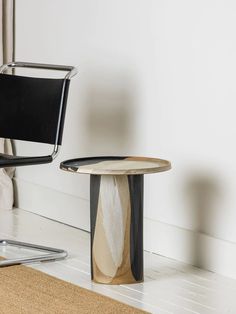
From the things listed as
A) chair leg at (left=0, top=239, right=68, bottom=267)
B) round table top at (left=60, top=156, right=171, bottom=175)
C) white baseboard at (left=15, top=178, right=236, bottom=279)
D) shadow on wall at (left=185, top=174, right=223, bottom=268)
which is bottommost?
chair leg at (left=0, top=239, right=68, bottom=267)

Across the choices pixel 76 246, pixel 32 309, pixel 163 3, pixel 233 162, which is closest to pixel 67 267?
pixel 76 246

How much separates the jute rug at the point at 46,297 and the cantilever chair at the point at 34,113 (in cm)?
21

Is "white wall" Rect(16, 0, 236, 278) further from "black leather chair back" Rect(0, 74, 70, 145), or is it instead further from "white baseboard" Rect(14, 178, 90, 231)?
"black leather chair back" Rect(0, 74, 70, 145)

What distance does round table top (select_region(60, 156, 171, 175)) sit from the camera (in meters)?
3.15

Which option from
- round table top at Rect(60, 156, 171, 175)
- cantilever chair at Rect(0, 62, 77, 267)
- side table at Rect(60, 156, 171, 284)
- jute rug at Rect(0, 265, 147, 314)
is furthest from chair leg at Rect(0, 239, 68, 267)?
round table top at Rect(60, 156, 171, 175)

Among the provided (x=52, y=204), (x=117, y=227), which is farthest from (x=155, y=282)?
(x=52, y=204)

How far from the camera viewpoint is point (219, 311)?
2.98 meters

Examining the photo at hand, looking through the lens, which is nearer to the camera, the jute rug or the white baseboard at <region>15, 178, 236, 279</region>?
the jute rug

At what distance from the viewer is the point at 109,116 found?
4.05m

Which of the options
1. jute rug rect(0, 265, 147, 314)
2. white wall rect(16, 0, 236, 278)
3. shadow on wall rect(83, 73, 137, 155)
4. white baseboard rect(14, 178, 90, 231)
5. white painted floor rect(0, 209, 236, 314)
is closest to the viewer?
jute rug rect(0, 265, 147, 314)

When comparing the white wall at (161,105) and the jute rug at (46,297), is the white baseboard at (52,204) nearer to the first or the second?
the white wall at (161,105)

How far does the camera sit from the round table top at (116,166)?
124 inches

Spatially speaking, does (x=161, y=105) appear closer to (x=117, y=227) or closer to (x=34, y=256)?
(x=117, y=227)

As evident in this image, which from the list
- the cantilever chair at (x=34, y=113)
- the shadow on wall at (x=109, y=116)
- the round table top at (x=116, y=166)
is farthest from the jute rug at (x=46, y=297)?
the shadow on wall at (x=109, y=116)
